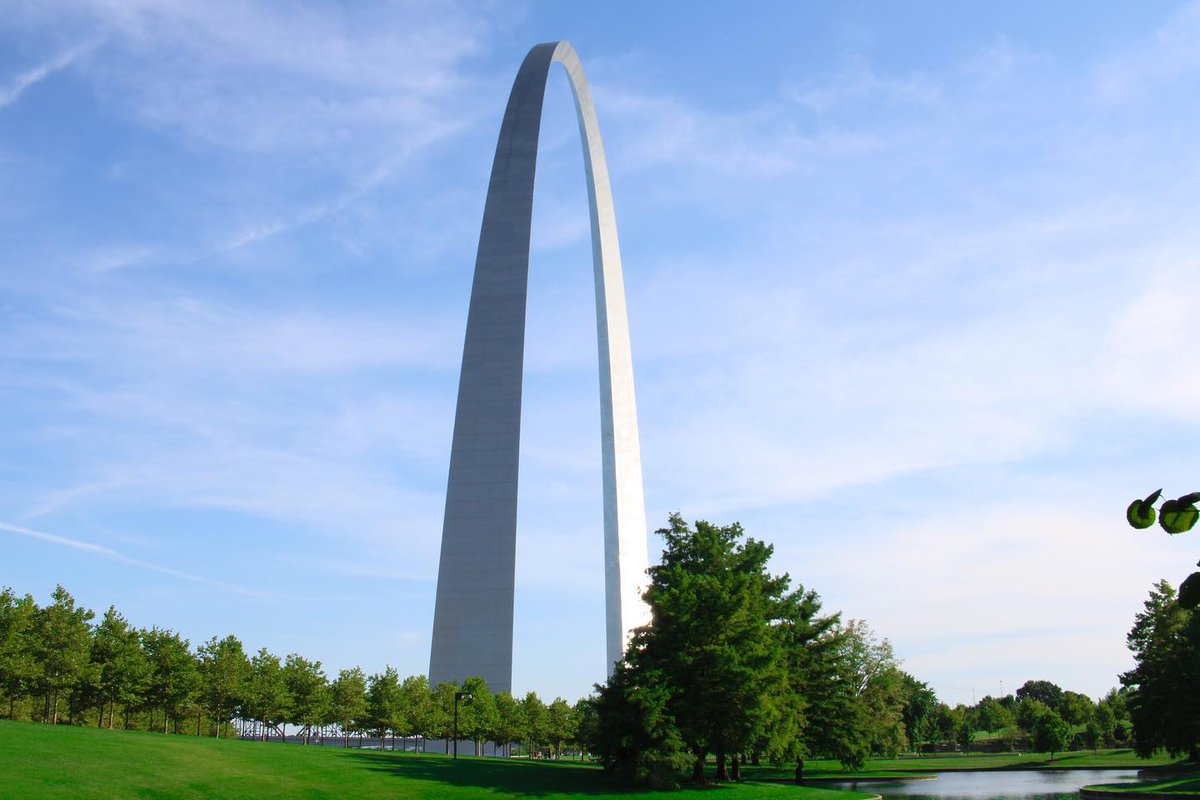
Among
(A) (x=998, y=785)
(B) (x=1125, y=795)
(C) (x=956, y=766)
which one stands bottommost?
(C) (x=956, y=766)

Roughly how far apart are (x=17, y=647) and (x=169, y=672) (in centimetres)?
669

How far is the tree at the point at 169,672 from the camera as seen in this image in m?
42.5

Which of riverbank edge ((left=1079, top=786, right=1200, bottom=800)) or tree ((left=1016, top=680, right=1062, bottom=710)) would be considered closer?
riverbank edge ((left=1079, top=786, right=1200, bottom=800))

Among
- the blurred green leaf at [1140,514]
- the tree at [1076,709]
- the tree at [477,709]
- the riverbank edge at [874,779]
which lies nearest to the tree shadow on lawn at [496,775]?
the tree at [477,709]

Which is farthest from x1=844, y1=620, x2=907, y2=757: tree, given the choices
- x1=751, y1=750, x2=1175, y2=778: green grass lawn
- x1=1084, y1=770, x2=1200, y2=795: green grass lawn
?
x1=1084, y1=770, x2=1200, y2=795: green grass lawn

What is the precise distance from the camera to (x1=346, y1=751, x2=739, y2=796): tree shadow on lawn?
31797 mm

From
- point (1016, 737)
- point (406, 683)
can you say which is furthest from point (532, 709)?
point (1016, 737)

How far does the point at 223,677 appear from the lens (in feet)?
145

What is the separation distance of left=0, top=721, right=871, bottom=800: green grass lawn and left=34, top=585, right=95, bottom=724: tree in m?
11.6

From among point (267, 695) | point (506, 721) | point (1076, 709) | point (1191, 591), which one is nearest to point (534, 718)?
point (506, 721)

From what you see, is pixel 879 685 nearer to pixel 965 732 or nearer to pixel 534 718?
pixel 534 718

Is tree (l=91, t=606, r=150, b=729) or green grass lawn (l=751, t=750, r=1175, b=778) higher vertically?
tree (l=91, t=606, r=150, b=729)

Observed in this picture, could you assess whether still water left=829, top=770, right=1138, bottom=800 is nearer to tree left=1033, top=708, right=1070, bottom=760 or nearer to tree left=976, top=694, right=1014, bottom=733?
tree left=1033, top=708, right=1070, bottom=760

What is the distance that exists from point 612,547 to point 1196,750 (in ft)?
101
